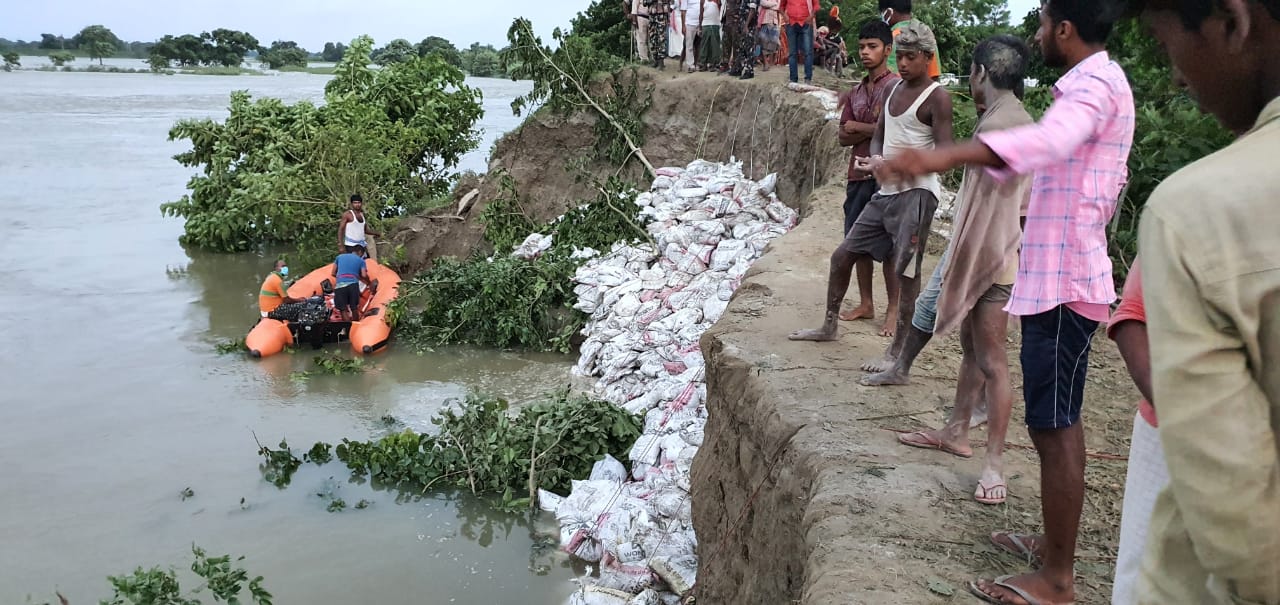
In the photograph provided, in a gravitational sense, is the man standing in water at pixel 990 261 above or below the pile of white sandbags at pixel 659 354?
above

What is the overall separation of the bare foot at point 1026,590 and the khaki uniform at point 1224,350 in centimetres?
146

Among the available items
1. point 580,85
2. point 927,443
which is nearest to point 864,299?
point 927,443

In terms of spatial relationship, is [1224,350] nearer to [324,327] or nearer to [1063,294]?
[1063,294]

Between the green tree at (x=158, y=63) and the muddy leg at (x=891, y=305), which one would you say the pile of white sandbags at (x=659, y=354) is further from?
the green tree at (x=158, y=63)

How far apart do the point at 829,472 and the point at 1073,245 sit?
124cm

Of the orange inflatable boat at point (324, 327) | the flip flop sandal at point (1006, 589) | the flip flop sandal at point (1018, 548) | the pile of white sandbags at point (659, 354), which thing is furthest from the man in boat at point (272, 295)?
the flip flop sandal at point (1006, 589)

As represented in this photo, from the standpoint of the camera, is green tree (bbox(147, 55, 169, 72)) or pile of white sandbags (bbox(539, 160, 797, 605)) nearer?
pile of white sandbags (bbox(539, 160, 797, 605))

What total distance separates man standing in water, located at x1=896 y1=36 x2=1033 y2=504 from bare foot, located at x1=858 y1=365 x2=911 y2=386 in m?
1.03

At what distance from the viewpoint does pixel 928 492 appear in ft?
10.3

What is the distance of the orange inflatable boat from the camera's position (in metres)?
9.66

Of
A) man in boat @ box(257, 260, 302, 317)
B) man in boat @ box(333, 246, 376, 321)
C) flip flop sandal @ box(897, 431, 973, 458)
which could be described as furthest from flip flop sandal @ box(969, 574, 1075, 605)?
man in boat @ box(257, 260, 302, 317)

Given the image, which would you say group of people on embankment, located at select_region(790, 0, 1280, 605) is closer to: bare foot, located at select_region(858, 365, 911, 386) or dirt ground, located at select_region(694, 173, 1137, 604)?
bare foot, located at select_region(858, 365, 911, 386)

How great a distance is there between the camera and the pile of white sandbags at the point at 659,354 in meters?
5.21

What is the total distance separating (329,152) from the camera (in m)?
12.3
